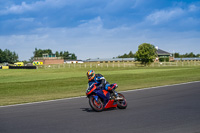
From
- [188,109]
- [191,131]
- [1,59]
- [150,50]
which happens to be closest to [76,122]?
[191,131]

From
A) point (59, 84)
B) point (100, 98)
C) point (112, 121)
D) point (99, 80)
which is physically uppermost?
point (99, 80)

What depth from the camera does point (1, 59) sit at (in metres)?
178

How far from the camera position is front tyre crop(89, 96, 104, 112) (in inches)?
394

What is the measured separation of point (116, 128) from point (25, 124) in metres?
2.86

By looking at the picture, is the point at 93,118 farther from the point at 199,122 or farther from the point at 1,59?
the point at 1,59

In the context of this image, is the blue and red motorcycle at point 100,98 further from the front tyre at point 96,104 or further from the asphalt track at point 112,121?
the asphalt track at point 112,121

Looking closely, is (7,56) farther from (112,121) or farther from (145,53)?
(112,121)

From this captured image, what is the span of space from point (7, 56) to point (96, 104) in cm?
18146

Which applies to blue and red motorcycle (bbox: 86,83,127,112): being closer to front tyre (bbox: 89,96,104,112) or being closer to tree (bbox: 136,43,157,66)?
front tyre (bbox: 89,96,104,112)

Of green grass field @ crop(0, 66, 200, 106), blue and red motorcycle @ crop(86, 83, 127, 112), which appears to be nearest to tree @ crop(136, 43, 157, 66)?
green grass field @ crop(0, 66, 200, 106)

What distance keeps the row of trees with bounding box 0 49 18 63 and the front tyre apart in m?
179

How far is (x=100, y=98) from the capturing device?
10.2 metres

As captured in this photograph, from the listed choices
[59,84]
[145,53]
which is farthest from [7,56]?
[59,84]

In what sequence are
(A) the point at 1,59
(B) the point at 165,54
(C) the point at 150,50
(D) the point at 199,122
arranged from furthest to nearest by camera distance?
(A) the point at 1,59 → (B) the point at 165,54 → (C) the point at 150,50 → (D) the point at 199,122
